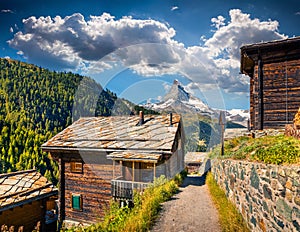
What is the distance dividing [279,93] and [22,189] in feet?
55.6

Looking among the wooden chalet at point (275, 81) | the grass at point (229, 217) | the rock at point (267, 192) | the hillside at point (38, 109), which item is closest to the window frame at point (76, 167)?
the grass at point (229, 217)

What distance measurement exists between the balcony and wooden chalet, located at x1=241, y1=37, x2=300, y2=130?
7.49 m

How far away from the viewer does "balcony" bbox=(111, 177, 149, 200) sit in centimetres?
1353

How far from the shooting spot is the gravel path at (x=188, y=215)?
23.4 ft

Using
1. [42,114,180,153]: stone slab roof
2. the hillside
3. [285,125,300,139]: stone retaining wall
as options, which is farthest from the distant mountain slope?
the hillside

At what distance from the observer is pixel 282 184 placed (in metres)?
4.32

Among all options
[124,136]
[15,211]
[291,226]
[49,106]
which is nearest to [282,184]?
[291,226]

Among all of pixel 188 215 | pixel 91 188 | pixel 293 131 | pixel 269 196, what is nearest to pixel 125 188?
pixel 91 188

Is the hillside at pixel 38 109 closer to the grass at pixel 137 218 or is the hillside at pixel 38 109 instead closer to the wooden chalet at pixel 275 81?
the wooden chalet at pixel 275 81

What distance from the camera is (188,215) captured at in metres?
8.38

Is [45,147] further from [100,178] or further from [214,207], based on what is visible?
[214,207]

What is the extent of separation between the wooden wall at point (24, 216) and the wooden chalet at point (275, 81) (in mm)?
14937

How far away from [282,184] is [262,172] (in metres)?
1.04

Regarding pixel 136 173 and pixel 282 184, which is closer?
pixel 282 184
